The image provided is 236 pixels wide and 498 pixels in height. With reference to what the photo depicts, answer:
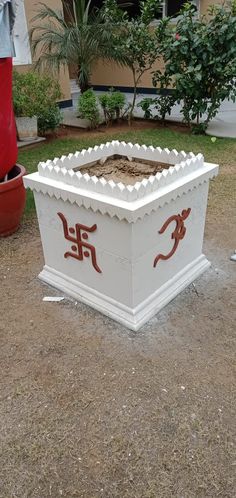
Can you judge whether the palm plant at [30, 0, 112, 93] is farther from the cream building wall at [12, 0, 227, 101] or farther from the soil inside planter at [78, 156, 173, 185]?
the soil inside planter at [78, 156, 173, 185]

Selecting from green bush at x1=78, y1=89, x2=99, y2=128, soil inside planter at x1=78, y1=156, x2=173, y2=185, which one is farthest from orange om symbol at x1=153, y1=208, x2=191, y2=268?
green bush at x1=78, y1=89, x2=99, y2=128

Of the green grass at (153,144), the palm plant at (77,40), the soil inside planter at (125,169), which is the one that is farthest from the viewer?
the palm plant at (77,40)

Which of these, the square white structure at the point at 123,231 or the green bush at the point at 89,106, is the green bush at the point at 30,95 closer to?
the green bush at the point at 89,106

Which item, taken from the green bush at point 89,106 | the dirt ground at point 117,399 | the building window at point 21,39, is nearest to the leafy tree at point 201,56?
the green bush at point 89,106

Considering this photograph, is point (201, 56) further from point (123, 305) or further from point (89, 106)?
point (123, 305)

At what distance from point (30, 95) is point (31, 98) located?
48 mm

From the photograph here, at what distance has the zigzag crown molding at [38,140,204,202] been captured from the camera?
222 cm

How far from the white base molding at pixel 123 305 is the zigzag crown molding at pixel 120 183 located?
2.42ft

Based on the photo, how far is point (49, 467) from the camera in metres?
1.74

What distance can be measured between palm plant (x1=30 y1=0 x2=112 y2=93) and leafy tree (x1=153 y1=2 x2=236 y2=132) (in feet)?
3.78

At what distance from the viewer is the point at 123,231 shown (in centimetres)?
222

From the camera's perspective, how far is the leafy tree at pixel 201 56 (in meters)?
5.97

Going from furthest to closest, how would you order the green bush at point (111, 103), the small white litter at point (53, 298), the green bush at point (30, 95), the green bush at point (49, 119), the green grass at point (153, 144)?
the green bush at point (111, 103) < the green bush at point (49, 119) < the green bush at point (30, 95) < the green grass at point (153, 144) < the small white litter at point (53, 298)

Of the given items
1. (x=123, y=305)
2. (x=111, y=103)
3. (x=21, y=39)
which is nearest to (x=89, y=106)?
(x=111, y=103)
